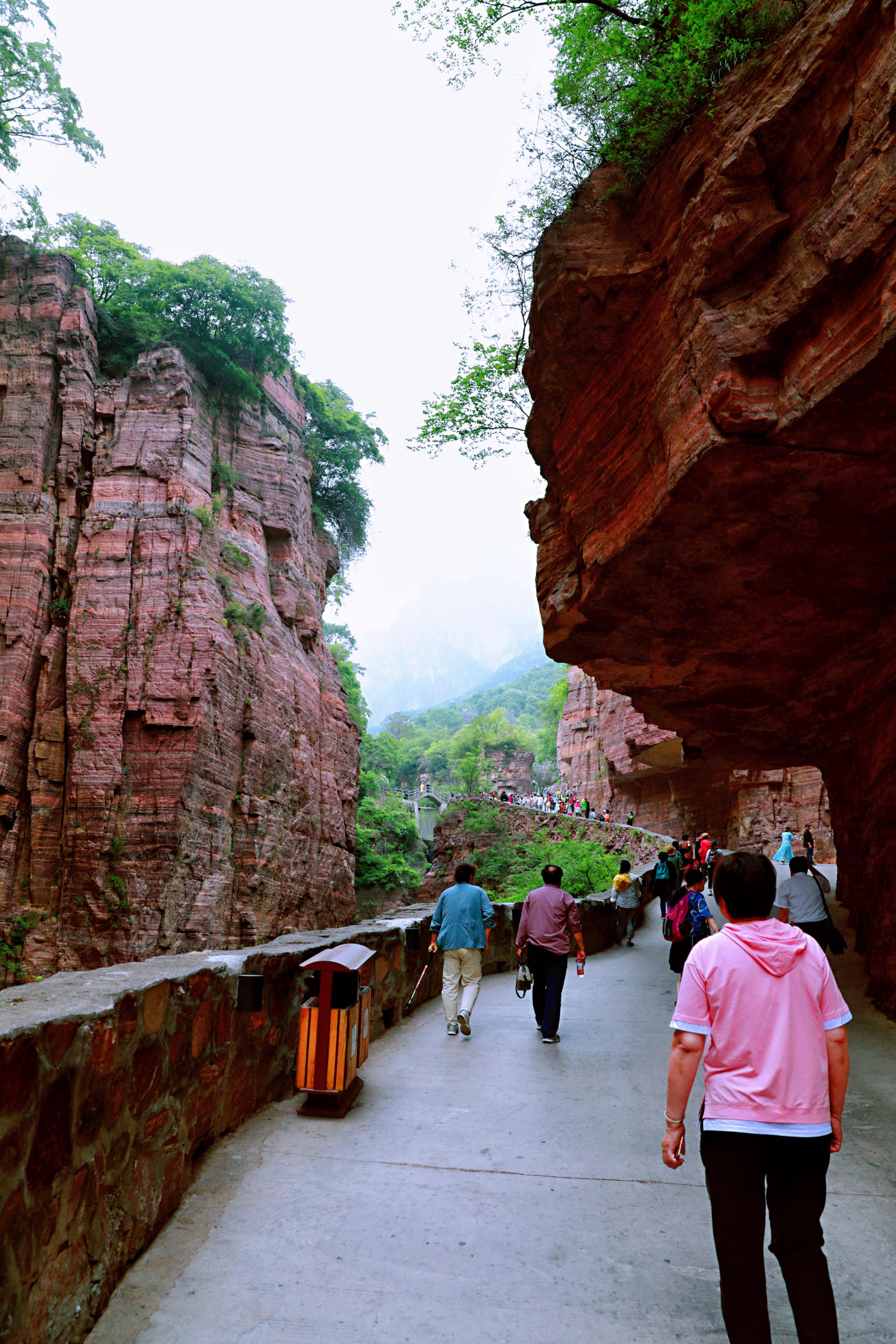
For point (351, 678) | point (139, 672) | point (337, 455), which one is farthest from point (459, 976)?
point (351, 678)

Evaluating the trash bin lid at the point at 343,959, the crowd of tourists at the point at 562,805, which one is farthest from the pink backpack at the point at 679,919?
the crowd of tourists at the point at 562,805

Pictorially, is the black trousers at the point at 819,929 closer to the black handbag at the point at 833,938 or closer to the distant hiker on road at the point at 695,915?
the black handbag at the point at 833,938

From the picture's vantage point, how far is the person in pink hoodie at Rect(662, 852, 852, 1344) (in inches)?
92.2

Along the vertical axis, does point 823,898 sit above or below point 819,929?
above

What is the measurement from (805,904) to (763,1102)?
6383 mm

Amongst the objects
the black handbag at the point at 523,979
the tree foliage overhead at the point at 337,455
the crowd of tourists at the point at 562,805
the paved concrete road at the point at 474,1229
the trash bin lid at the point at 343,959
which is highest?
the tree foliage overhead at the point at 337,455

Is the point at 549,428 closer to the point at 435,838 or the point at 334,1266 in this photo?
the point at 334,1266

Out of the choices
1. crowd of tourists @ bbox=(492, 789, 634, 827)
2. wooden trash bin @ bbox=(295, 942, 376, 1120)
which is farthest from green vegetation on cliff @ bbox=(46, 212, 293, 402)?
crowd of tourists @ bbox=(492, 789, 634, 827)

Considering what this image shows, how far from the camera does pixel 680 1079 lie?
2512 millimetres

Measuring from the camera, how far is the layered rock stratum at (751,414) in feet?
19.2

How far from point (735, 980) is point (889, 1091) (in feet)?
15.6

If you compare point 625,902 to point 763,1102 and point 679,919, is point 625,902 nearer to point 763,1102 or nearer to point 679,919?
point 679,919

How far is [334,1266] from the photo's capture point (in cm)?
318

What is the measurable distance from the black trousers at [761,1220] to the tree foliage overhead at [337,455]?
90.5ft
